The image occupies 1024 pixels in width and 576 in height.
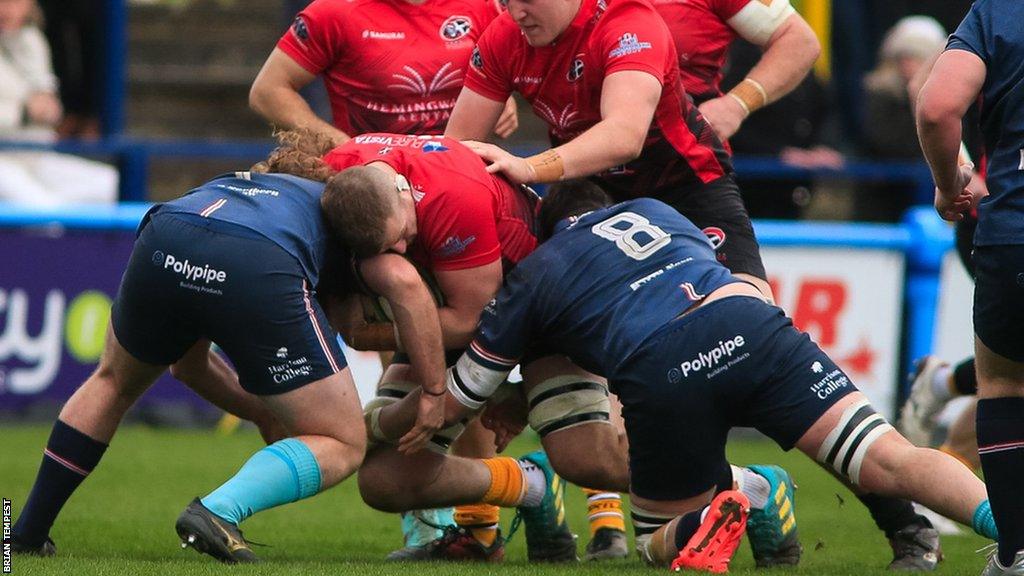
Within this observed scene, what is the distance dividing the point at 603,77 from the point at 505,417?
48.7 inches

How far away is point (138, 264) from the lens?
5121 mm

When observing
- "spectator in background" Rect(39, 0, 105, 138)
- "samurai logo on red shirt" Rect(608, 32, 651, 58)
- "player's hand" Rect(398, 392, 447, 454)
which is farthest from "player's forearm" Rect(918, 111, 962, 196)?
"spectator in background" Rect(39, 0, 105, 138)

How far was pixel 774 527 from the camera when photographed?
5520 mm

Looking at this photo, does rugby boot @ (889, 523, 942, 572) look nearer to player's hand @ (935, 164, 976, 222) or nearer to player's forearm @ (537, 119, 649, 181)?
player's hand @ (935, 164, 976, 222)

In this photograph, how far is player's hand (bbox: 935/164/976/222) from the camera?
489 cm

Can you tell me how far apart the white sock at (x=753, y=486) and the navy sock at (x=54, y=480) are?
2.10 metres

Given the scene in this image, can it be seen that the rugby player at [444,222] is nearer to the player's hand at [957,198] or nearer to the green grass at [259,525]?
the green grass at [259,525]

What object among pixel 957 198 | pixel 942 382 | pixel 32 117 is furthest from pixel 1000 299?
pixel 32 117

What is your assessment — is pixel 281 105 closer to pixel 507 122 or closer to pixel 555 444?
pixel 507 122

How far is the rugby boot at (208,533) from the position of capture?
15.9 ft

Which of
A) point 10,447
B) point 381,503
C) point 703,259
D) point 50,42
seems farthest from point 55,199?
point 703,259

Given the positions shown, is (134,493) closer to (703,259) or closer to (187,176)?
(703,259)

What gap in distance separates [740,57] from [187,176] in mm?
5006

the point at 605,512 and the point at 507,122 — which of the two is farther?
the point at 507,122
